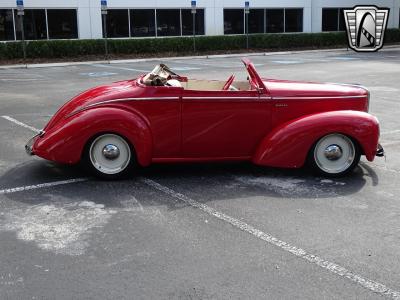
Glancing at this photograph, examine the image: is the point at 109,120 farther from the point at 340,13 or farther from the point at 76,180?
the point at 340,13

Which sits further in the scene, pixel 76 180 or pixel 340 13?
pixel 340 13

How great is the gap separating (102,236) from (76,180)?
1.76 meters

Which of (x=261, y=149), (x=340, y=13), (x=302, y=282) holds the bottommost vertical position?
(x=302, y=282)

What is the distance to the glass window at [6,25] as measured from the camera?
84.3ft

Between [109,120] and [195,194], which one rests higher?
A: [109,120]

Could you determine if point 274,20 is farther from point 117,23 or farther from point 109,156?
point 109,156

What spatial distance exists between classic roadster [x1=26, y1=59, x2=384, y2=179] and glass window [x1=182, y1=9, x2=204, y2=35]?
976 inches

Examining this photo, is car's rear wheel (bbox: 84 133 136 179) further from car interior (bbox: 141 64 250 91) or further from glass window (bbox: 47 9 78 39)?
glass window (bbox: 47 9 78 39)

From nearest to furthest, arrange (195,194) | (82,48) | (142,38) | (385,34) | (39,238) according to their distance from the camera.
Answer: (39,238)
(195,194)
(82,48)
(142,38)
(385,34)

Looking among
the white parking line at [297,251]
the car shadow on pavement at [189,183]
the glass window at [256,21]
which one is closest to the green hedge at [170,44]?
the glass window at [256,21]

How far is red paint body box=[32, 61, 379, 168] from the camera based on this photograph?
241 inches

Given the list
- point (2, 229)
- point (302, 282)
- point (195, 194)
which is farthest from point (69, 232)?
point (302, 282)

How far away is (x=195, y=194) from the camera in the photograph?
5738mm

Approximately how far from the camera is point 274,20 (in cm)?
3359
